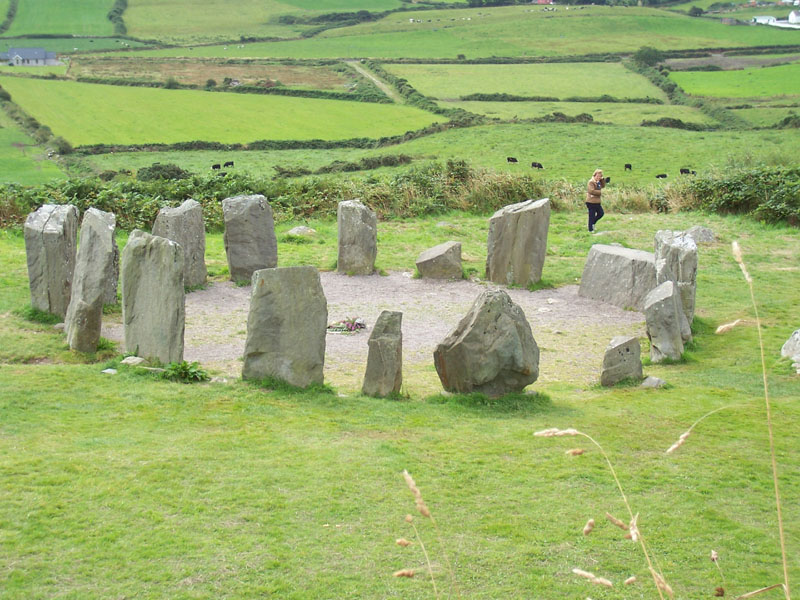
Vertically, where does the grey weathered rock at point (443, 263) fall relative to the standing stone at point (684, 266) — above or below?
below

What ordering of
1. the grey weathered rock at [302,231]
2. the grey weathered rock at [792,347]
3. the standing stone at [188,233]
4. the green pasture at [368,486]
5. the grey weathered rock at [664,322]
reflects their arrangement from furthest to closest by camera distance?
the grey weathered rock at [302,231] < the standing stone at [188,233] < the grey weathered rock at [664,322] < the grey weathered rock at [792,347] < the green pasture at [368,486]

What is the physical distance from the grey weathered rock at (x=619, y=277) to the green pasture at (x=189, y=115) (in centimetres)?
4285

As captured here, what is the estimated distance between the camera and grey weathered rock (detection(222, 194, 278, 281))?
1980 centimetres

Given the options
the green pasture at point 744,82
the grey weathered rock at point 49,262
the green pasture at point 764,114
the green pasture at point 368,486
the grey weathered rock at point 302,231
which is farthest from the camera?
the green pasture at point 744,82

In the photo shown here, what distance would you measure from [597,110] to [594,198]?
149ft

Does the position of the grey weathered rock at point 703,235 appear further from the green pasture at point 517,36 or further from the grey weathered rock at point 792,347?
the green pasture at point 517,36

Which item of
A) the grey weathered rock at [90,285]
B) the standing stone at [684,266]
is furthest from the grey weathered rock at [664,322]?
the grey weathered rock at [90,285]

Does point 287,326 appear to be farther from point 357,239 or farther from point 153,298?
point 357,239

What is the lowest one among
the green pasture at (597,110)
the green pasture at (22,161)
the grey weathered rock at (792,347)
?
the green pasture at (22,161)

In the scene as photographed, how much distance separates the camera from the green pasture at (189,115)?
195 feet

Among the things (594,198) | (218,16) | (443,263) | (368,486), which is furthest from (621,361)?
(218,16)

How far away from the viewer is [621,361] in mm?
13227

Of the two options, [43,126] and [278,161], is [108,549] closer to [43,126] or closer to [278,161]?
[278,161]

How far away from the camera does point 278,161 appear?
50.8 metres
